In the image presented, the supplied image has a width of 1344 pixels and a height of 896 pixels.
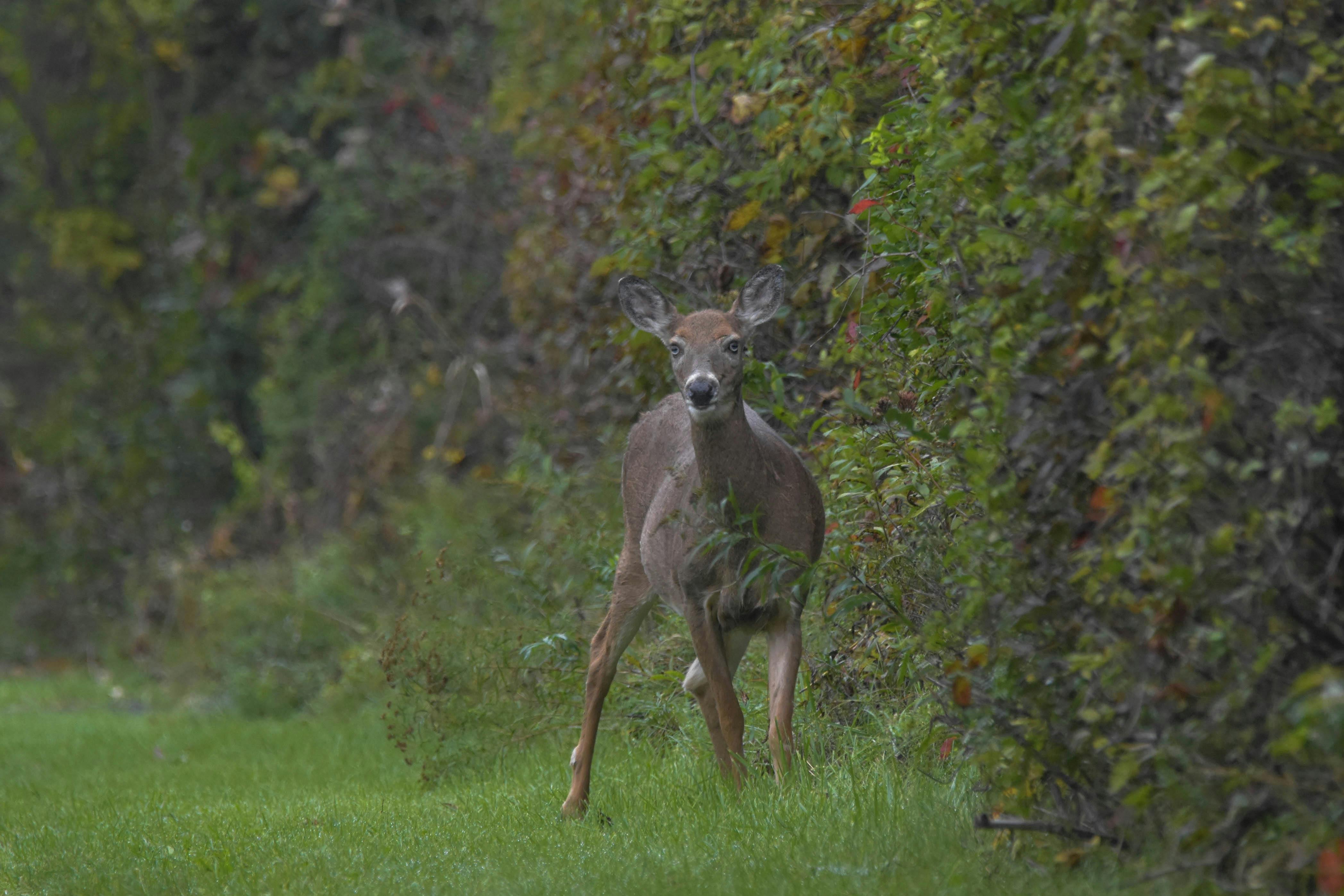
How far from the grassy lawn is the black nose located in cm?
147

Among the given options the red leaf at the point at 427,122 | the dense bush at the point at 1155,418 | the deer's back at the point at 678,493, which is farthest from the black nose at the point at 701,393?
the red leaf at the point at 427,122

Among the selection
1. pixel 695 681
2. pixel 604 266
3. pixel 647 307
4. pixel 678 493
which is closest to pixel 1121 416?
pixel 678 493

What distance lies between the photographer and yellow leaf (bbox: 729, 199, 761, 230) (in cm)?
840

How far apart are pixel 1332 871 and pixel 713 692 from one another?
338cm

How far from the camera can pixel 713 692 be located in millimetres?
6590

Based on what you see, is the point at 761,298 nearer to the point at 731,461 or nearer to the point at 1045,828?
the point at 731,461

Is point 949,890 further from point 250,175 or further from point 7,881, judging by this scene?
point 250,175

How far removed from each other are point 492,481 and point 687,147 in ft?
9.00

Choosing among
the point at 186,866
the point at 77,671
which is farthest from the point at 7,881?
the point at 77,671

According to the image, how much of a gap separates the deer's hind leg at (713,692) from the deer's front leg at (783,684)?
6.9 inches

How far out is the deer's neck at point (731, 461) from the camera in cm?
648

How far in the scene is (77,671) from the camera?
19.3 meters

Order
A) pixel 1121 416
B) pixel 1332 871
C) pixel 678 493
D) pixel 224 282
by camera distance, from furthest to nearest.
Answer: pixel 224 282 < pixel 678 493 < pixel 1121 416 < pixel 1332 871

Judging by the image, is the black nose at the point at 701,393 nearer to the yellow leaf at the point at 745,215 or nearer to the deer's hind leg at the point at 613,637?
the deer's hind leg at the point at 613,637
